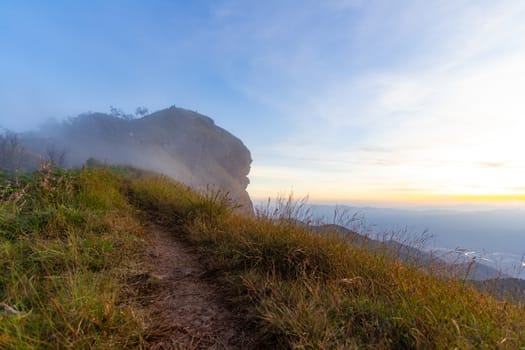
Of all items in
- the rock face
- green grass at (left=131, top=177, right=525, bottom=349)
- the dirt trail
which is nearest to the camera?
green grass at (left=131, top=177, right=525, bottom=349)

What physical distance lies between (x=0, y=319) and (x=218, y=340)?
1.27 m

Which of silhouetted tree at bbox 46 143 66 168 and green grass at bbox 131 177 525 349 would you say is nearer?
green grass at bbox 131 177 525 349

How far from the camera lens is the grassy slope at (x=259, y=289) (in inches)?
59.6

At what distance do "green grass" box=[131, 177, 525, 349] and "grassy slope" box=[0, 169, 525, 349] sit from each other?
0.01 meters

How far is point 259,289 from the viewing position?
7.48 feet

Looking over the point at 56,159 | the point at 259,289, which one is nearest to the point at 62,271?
the point at 259,289

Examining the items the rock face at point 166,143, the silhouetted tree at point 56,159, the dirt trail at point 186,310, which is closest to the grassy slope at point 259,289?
the dirt trail at point 186,310

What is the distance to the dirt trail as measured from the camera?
1.77 m

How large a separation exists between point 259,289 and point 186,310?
2.14 ft

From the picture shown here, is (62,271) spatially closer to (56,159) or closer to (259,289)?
(259,289)

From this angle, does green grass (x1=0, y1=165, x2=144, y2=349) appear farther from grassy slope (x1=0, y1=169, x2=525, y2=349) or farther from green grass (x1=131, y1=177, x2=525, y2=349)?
green grass (x1=131, y1=177, x2=525, y2=349)

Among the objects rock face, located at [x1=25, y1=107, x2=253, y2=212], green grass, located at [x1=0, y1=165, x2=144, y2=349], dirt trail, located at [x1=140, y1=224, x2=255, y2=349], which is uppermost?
rock face, located at [x1=25, y1=107, x2=253, y2=212]

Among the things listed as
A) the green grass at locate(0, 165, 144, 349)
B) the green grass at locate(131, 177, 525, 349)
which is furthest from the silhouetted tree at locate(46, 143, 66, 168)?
the green grass at locate(131, 177, 525, 349)

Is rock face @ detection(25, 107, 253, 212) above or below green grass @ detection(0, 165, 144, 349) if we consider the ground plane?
above
